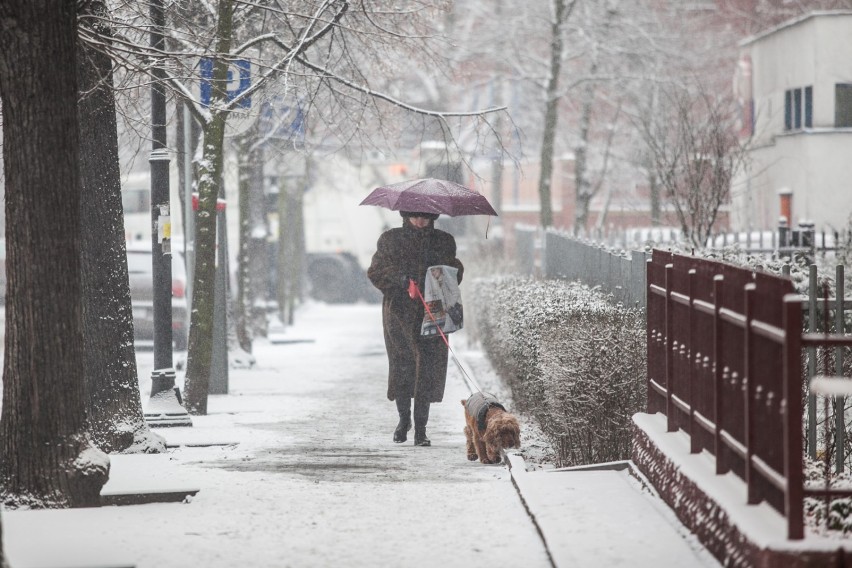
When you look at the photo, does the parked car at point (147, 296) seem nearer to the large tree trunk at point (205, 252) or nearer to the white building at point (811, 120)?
the large tree trunk at point (205, 252)

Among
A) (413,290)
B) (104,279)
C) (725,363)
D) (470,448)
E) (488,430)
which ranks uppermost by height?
(104,279)

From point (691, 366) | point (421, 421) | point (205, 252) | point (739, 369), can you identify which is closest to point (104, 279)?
point (421, 421)

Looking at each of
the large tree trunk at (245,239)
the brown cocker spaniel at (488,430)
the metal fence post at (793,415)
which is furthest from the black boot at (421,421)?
the large tree trunk at (245,239)

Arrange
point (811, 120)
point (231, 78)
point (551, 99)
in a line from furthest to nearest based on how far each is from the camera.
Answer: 1. point (811, 120)
2. point (551, 99)
3. point (231, 78)

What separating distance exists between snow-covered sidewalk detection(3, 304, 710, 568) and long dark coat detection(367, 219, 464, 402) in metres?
0.53

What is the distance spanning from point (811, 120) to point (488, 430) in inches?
909

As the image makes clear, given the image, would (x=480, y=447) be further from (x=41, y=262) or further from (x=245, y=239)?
(x=245, y=239)

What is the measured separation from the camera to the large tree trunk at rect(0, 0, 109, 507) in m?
7.88

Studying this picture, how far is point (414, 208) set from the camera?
38.1 feet

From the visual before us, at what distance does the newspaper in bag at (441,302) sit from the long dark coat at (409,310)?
0.40 feet

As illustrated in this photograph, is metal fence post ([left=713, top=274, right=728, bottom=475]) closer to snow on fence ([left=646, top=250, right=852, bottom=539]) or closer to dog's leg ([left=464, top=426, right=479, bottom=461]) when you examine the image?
snow on fence ([left=646, top=250, right=852, bottom=539])

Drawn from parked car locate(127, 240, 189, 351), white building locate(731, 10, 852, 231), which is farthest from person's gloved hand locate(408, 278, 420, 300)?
white building locate(731, 10, 852, 231)

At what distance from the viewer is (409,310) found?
11633 millimetres

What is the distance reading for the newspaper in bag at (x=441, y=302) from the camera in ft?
37.6
